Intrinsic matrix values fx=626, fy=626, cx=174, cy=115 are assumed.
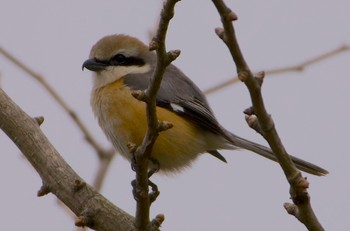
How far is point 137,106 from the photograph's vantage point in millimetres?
4125

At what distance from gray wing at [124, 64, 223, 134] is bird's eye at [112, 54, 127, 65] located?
275mm

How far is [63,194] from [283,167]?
1335mm

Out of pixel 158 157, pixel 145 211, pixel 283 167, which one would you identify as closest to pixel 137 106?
pixel 158 157

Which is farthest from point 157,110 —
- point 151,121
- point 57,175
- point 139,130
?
point 151,121

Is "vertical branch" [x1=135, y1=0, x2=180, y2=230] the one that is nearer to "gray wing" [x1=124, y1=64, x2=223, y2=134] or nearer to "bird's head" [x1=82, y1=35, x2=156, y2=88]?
"gray wing" [x1=124, y1=64, x2=223, y2=134]

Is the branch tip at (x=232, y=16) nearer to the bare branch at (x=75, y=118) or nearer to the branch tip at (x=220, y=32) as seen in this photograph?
the branch tip at (x=220, y=32)

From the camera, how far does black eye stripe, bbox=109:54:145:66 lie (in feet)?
15.4

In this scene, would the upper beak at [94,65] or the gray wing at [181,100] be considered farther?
the upper beak at [94,65]

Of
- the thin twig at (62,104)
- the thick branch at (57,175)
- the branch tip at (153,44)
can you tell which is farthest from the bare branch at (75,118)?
the branch tip at (153,44)

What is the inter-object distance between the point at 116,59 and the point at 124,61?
63 mm

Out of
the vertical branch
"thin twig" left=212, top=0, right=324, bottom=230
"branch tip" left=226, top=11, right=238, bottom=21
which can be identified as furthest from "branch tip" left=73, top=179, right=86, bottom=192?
"branch tip" left=226, top=11, right=238, bottom=21

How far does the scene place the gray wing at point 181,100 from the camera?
169 inches

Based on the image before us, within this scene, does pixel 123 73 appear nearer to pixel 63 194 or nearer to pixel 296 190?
pixel 63 194

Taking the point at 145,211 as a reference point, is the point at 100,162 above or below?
above
